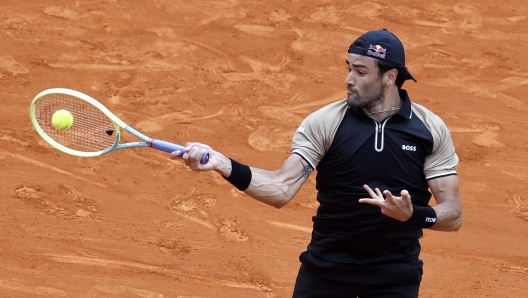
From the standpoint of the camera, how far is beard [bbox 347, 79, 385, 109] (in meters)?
5.27

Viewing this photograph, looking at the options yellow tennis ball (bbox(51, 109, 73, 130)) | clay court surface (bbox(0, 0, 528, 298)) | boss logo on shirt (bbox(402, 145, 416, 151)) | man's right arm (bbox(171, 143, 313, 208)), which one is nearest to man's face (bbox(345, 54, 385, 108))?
boss logo on shirt (bbox(402, 145, 416, 151))

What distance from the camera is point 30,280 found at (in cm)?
732

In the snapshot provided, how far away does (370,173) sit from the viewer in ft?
17.1

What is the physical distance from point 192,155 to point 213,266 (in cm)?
301

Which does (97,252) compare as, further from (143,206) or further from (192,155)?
(192,155)

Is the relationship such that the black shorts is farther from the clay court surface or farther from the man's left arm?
the clay court surface

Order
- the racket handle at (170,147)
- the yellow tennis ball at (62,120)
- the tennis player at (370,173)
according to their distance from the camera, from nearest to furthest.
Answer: the racket handle at (170,147) < the tennis player at (370,173) < the yellow tennis ball at (62,120)

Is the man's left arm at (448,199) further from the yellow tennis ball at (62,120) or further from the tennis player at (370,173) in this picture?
the yellow tennis ball at (62,120)

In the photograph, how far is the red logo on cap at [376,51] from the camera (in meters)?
5.30

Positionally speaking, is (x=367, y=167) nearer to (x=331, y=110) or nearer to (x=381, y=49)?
(x=331, y=110)

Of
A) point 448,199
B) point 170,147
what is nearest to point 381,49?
point 448,199

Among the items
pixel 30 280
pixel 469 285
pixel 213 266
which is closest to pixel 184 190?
pixel 213 266

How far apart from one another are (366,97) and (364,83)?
0.09 metres

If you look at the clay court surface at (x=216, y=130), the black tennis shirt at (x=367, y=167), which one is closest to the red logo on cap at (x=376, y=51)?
the black tennis shirt at (x=367, y=167)
